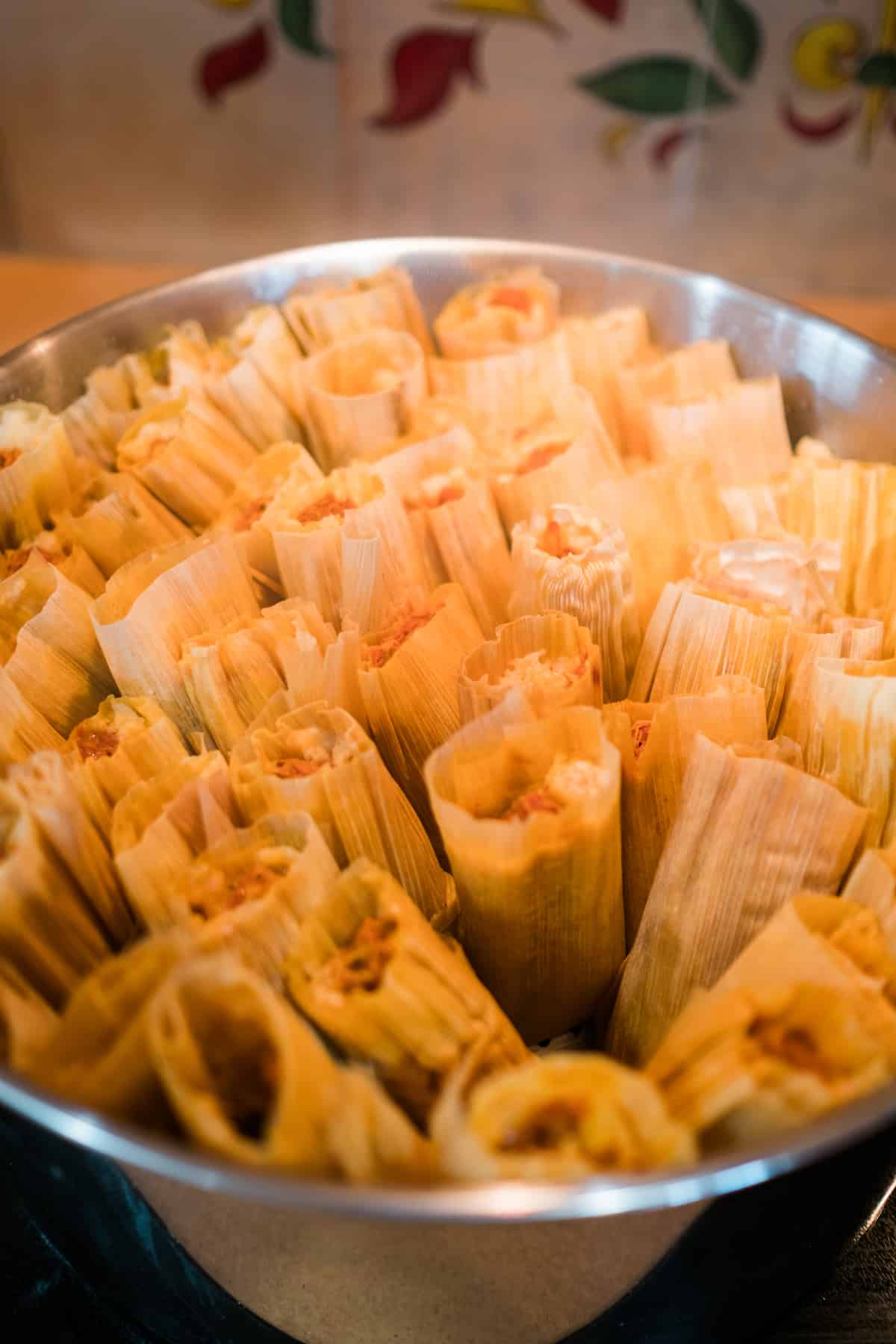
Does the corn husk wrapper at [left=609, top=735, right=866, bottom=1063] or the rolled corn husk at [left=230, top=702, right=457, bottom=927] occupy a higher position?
the rolled corn husk at [left=230, top=702, right=457, bottom=927]

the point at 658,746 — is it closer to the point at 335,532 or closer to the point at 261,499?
the point at 335,532

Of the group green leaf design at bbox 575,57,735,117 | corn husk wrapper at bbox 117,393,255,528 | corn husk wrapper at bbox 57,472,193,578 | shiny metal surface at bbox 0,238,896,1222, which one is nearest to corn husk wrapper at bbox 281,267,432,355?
shiny metal surface at bbox 0,238,896,1222

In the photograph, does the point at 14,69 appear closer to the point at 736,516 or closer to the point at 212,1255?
the point at 736,516

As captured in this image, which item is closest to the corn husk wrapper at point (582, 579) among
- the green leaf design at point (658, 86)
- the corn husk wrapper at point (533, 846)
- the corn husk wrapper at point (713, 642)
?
the corn husk wrapper at point (713, 642)

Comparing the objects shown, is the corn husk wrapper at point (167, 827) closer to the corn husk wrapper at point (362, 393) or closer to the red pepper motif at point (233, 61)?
the corn husk wrapper at point (362, 393)

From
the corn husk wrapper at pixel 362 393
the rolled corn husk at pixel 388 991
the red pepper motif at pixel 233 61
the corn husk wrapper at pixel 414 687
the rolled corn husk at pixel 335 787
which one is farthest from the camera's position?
the red pepper motif at pixel 233 61

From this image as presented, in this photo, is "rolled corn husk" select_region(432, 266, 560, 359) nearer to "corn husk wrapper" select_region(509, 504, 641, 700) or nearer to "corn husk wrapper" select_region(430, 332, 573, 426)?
"corn husk wrapper" select_region(430, 332, 573, 426)
